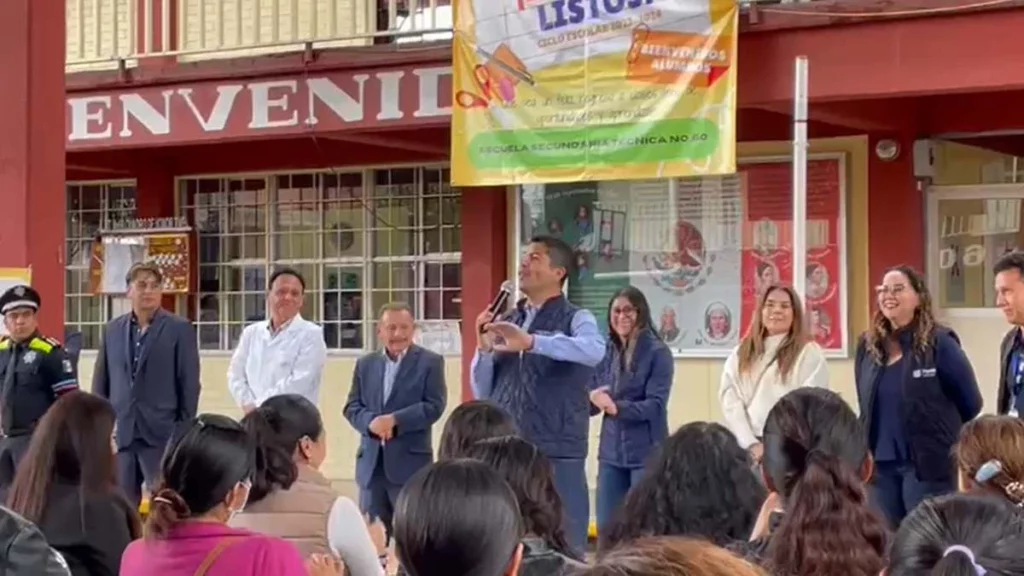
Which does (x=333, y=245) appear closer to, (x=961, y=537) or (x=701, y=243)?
(x=701, y=243)

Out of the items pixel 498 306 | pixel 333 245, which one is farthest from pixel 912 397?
pixel 333 245

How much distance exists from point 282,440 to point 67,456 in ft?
2.27

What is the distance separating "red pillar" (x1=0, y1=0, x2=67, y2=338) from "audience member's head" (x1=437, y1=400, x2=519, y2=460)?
3923 millimetres

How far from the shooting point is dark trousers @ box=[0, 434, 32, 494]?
22.5 ft

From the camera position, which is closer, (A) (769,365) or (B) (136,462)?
(A) (769,365)

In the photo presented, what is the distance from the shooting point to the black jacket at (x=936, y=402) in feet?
21.3

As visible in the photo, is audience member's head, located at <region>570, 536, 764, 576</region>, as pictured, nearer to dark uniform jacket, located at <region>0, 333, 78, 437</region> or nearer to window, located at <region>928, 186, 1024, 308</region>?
dark uniform jacket, located at <region>0, 333, 78, 437</region>

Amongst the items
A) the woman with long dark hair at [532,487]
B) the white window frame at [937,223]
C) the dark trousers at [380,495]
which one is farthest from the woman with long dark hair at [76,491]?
the white window frame at [937,223]

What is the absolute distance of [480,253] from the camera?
1102cm

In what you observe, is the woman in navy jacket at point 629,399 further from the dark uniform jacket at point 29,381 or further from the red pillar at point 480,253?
the red pillar at point 480,253

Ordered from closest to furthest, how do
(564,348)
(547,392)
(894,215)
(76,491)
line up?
1. (76,491)
2. (564,348)
3. (547,392)
4. (894,215)

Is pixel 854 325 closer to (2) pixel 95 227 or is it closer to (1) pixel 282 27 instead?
(1) pixel 282 27

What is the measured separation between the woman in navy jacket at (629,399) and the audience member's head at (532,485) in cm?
385

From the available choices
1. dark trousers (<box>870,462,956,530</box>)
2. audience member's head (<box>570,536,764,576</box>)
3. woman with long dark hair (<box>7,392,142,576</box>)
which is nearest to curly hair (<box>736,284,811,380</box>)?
dark trousers (<box>870,462,956,530</box>)
